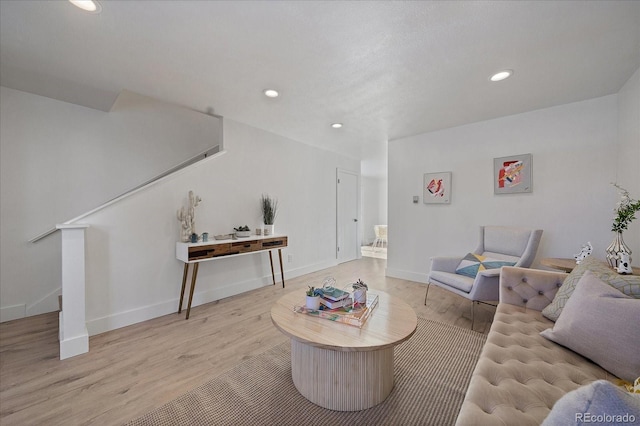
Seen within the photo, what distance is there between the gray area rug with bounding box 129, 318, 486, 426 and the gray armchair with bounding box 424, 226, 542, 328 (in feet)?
2.11

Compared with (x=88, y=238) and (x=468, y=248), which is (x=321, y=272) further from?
(x=88, y=238)

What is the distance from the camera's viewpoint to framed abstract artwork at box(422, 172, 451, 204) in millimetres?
3779

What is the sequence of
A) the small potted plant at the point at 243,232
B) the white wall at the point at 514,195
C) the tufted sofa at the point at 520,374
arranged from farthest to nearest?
the small potted plant at the point at 243,232, the white wall at the point at 514,195, the tufted sofa at the point at 520,374

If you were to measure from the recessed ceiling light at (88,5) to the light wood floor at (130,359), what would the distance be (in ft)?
7.93

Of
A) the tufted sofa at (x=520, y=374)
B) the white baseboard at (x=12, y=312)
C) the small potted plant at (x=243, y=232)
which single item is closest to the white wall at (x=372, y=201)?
the small potted plant at (x=243, y=232)

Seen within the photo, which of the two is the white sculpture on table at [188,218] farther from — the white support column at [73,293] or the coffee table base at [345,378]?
the coffee table base at [345,378]

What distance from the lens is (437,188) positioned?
153 inches

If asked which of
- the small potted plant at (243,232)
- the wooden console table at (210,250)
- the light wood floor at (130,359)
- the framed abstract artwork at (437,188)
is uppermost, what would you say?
the framed abstract artwork at (437,188)

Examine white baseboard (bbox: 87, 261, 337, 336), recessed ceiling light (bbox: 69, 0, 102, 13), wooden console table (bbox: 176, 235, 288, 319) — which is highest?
recessed ceiling light (bbox: 69, 0, 102, 13)

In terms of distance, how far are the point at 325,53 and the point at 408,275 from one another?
3.49 meters

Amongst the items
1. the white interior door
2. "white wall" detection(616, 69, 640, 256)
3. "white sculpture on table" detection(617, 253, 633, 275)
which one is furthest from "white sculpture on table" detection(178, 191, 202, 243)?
"white wall" detection(616, 69, 640, 256)

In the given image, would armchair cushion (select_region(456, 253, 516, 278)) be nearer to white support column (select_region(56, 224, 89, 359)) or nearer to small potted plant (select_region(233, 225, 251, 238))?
small potted plant (select_region(233, 225, 251, 238))

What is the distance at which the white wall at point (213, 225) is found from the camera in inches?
98.6

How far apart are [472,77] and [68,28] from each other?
3.19 meters
